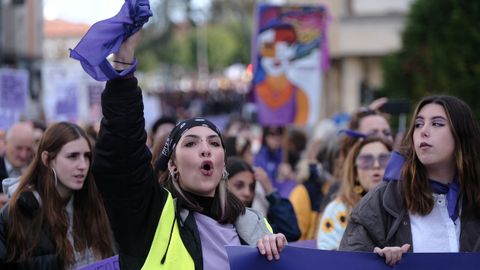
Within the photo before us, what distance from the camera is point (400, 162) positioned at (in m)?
4.06

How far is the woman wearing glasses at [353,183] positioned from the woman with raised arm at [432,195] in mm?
1405

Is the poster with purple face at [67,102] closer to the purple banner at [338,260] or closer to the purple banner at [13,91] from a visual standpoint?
the purple banner at [13,91]

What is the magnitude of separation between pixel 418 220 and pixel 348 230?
1.00ft

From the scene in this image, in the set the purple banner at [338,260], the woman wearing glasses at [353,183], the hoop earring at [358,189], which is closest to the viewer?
the purple banner at [338,260]

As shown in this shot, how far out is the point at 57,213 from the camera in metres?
4.77

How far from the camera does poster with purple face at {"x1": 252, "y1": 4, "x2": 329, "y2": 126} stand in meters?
12.2

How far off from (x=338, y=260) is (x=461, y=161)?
780 mm

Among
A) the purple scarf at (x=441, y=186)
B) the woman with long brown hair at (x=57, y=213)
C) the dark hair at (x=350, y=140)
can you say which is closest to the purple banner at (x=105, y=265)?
the woman with long brown hair at (x=57, y=213)

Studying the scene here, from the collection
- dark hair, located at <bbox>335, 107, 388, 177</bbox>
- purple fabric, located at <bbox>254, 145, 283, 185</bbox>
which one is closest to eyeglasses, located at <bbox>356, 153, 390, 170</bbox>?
dark hair, located at <bbox>335, 107, 388, 177</bbox>

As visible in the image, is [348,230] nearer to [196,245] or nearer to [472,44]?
[196,245]

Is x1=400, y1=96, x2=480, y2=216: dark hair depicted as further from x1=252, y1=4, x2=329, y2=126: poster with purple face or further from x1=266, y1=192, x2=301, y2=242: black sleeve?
x1=252, y1=4, x2=329, y2=126: poster with purple face

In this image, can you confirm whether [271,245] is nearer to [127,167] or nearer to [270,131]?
[127,167]

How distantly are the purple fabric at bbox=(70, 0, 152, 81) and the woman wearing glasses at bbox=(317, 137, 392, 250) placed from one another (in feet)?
8.14

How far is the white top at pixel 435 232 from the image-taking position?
3.82 meters
